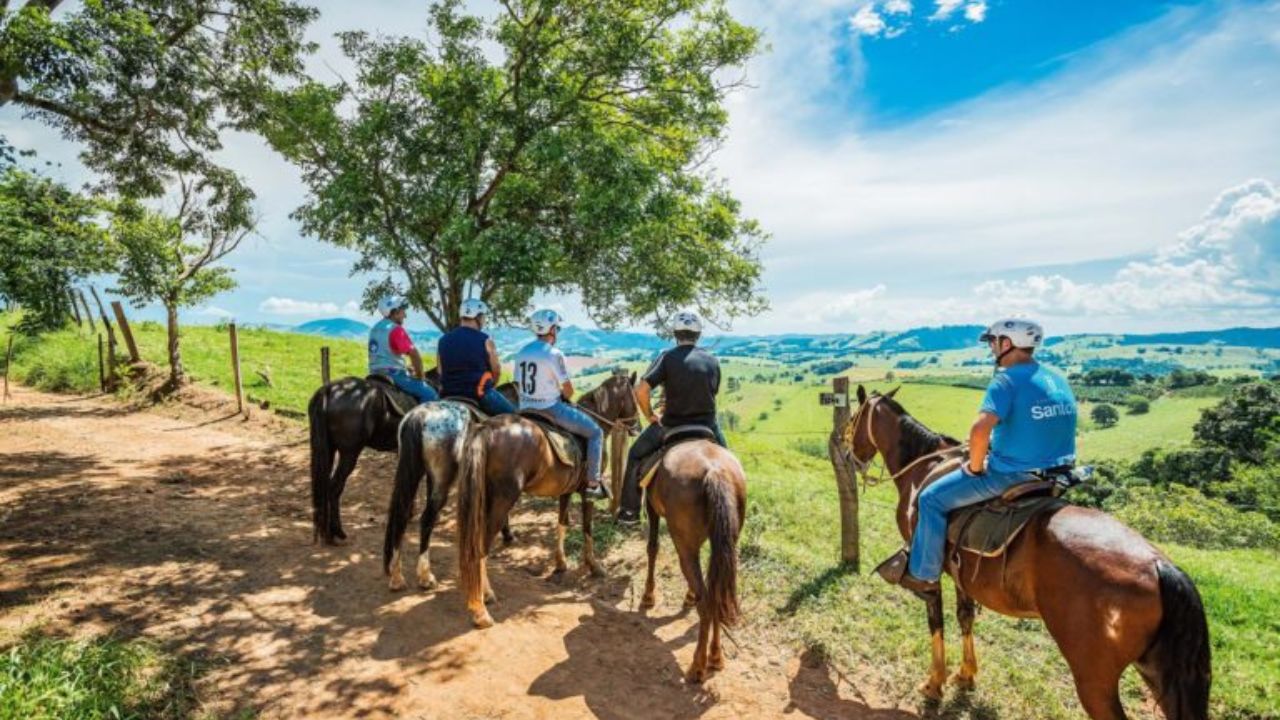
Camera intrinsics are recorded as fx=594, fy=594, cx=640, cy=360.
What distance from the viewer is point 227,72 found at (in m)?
13.3

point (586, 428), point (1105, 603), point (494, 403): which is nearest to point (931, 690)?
point (1105, 603)

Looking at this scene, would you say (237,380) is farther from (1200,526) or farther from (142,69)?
(1200,526)

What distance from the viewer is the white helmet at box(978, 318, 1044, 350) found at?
5105 millimetres

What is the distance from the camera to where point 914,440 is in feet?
23.1

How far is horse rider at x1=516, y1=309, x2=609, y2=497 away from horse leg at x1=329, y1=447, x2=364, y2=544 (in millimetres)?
2911

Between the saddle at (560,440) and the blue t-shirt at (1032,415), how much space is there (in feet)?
16.3

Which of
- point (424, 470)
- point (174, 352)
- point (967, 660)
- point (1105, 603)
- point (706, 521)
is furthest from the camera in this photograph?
point (174, 352)

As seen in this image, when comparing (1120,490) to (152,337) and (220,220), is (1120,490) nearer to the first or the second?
(220,220)

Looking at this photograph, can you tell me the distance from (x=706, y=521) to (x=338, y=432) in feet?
19.4

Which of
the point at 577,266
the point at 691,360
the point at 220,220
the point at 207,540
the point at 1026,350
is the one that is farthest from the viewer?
the point at 220,220

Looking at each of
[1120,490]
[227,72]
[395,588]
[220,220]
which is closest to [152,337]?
[220,220]

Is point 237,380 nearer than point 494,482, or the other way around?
point 494,482

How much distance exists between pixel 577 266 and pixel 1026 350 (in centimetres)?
806

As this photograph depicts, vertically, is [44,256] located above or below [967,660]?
above
